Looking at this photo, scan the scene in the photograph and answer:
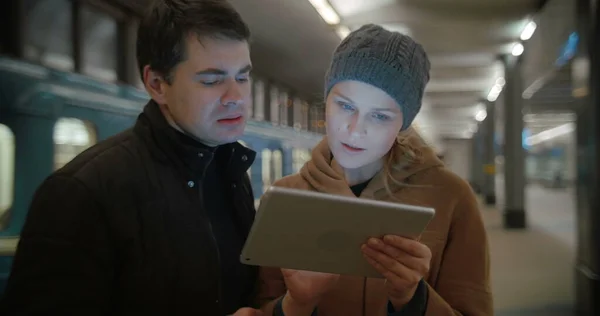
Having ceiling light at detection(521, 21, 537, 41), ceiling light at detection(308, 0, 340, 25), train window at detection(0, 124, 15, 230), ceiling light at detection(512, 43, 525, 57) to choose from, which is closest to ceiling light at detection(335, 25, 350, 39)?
ceiling light at detection(308, 0, 340, 25)

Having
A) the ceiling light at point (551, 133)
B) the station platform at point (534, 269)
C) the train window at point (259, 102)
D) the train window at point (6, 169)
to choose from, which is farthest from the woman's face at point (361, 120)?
the ceiling light at point (551, 133)

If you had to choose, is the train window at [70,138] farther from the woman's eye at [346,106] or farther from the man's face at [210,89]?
the woman's eye at [346,106]

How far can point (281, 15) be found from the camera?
427 centimetres

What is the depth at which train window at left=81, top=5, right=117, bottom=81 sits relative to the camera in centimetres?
473

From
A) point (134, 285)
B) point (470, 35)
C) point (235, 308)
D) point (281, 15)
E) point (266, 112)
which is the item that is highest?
point (470, 35)

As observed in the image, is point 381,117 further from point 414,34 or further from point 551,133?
point 551,133

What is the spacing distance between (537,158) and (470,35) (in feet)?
91.0

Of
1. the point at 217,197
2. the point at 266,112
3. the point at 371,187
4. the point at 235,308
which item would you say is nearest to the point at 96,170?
the point at 217,197

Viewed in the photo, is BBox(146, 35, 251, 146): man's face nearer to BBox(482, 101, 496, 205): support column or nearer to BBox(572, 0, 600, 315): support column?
BBox(572, 0, 600, 315): support column

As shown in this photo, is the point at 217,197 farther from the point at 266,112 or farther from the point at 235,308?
the point at 266,112

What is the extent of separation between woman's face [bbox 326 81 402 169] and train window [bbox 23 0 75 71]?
10.5ft

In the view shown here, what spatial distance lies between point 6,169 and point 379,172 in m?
2.34

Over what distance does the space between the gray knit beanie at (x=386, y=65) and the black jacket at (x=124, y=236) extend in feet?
1.54

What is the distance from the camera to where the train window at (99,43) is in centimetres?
473
